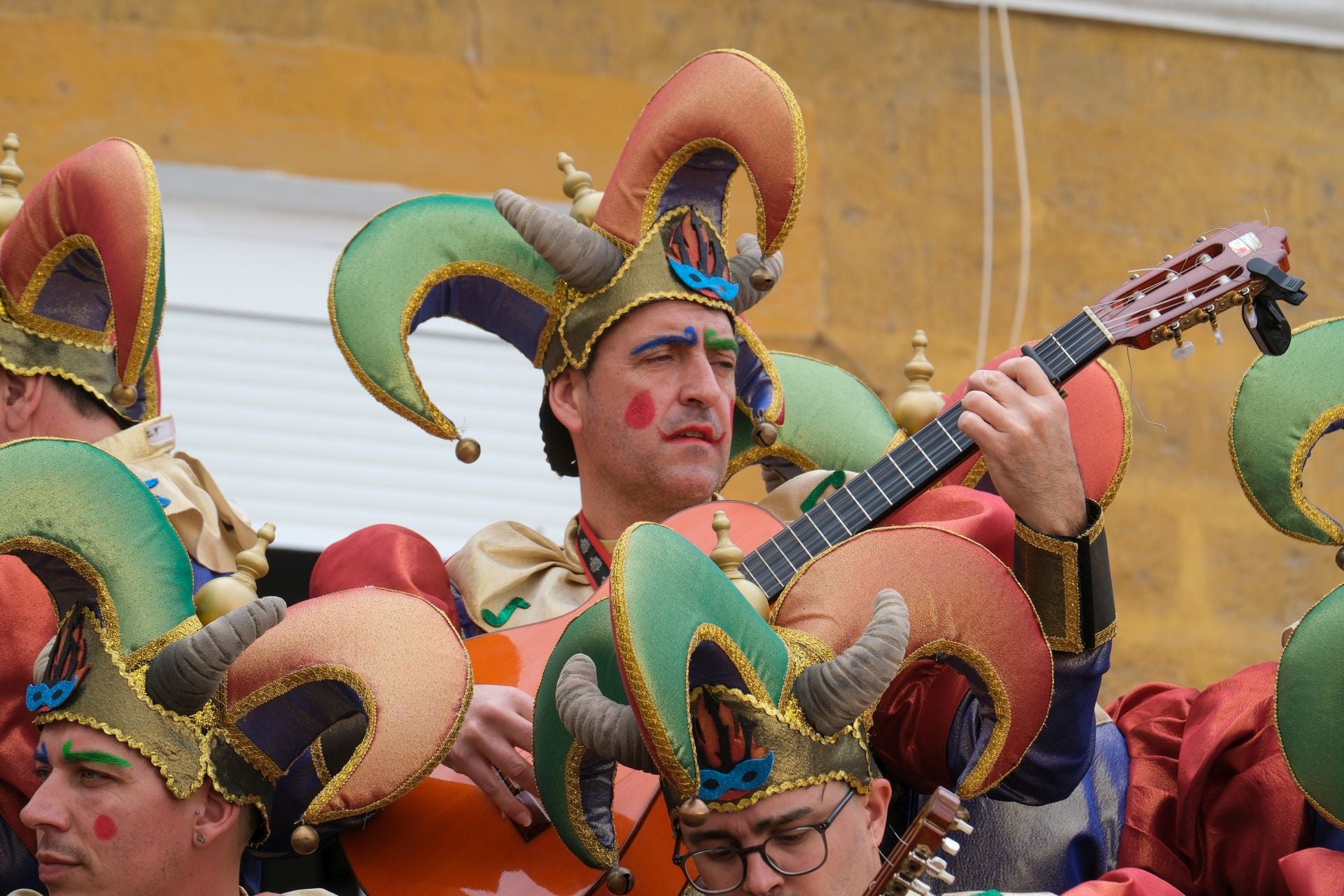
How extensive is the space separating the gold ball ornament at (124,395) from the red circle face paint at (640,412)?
88 centimetres

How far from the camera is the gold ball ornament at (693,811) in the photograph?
3131 mm

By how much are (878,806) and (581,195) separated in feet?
4.98

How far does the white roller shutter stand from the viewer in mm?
6754

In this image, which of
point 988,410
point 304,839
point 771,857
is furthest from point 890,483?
point 304,839

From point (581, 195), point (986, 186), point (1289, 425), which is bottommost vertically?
point (1289, 425)

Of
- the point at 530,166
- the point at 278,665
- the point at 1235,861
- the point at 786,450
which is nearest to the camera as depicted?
the point at 278,665

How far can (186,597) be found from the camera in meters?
3.52

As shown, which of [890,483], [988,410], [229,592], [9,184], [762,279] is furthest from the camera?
[9,184]

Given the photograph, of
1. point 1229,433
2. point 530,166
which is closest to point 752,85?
point 1229,433

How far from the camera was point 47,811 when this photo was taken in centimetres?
338

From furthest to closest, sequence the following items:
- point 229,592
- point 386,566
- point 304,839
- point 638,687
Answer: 1. point 386,566
2. point 229,592
3. point 304,839
4. point 638,687

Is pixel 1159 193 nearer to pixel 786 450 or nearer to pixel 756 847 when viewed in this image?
pixel 786 450

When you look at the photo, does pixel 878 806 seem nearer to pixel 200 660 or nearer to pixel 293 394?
pixel 200 660

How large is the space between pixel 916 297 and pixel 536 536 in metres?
2.91
